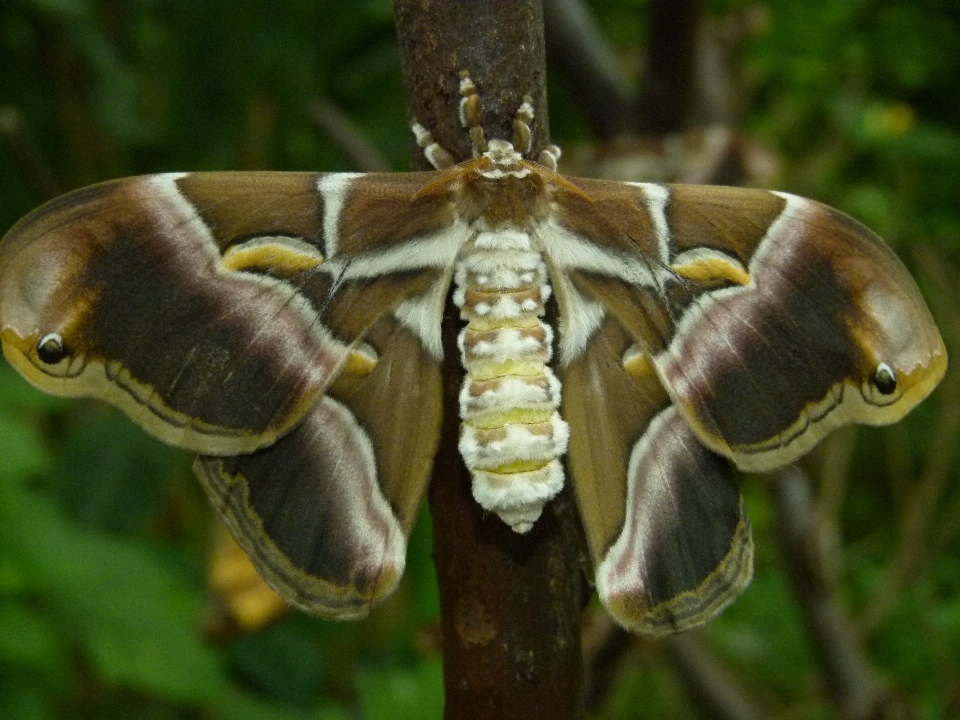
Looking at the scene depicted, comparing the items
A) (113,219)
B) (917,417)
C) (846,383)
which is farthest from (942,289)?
(113,219)

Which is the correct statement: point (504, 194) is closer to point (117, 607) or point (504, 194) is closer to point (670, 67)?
point (117, 607)

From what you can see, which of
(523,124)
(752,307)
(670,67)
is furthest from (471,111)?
(670,67)

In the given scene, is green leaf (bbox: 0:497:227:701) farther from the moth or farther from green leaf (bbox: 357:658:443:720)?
the moth

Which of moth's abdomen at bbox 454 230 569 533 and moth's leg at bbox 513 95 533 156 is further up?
moth's leg at bbox 513 95 533 156

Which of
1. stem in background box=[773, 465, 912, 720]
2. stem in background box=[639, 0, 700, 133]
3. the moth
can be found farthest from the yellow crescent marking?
stem in background box=[773, 465, 912, 720]

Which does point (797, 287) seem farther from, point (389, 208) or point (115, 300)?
point (115, 300)

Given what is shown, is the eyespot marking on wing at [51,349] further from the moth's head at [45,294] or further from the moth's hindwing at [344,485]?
Result: the moth's hindwing at [344,485]
